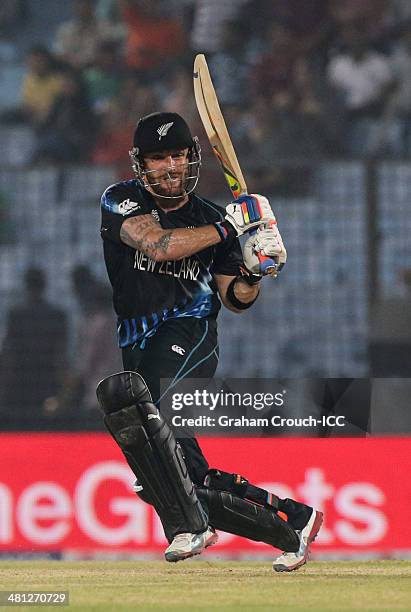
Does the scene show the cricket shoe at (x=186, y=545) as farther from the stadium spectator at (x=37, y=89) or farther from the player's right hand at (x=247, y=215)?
the stadium spectator at (x=37, y=89)

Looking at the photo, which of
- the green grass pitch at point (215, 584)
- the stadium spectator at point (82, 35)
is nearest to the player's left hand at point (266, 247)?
the green grass pitch at point (215, 584)

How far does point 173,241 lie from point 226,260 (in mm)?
463

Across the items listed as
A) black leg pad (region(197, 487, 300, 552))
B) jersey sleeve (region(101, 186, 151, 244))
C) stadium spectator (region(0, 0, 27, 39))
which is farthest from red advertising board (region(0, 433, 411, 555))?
stadium spectator (region(0, 0, 27, 39))

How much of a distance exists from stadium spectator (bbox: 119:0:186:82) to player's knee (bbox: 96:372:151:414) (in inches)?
240

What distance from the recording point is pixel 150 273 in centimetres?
506

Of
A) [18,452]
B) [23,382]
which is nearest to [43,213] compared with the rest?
[23,382]

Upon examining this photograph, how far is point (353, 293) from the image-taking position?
→ 848cm

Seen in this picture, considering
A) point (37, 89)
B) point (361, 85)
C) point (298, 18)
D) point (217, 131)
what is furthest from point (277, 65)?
point (217, 131)

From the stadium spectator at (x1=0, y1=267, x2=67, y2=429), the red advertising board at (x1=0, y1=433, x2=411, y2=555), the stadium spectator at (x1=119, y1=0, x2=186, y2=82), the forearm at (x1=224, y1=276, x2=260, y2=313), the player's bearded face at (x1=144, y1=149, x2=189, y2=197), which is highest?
the stadium spectator at (x1=119, y1=0, x2=186, y2=82)

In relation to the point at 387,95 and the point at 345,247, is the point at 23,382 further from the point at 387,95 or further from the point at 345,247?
the point at 387,95

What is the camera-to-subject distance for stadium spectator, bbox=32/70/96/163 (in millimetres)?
10219

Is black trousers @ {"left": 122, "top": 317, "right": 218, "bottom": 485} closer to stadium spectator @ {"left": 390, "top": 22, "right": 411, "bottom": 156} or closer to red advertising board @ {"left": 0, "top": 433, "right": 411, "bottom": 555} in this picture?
red advertising board @ {"left": 0, "top": 433, "right": 411, "bottom": 555}

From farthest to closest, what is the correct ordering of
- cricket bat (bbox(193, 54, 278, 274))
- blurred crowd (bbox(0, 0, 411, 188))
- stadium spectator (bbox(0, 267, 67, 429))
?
blurred crowd (bbox(0, 0, 411, 188)) < stadium spectator (bbox(0, 267, 67, 429)) < cricket bat (bbox(193, 54, 278, 274))

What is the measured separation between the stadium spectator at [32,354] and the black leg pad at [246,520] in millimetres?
3088
